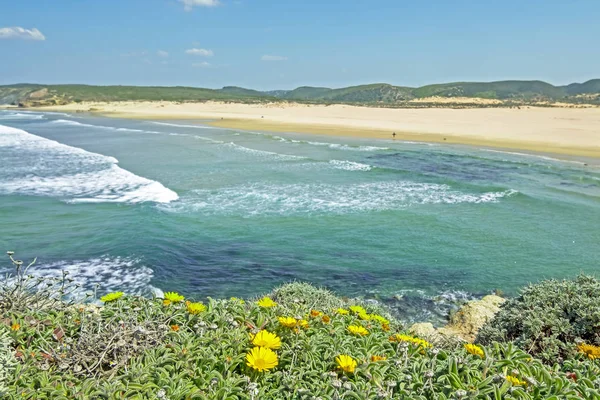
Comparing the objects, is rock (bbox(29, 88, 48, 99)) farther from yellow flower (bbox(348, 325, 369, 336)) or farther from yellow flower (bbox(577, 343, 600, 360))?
yellow flower (bbox(577, 343, 600, 360))

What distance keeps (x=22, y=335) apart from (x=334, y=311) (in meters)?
2.53

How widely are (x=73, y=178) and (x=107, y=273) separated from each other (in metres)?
12.6

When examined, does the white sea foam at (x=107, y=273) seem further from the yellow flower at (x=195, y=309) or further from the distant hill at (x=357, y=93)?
the distant hill at (x=357, y=93)

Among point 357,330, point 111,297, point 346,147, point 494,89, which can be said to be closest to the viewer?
point 357,330

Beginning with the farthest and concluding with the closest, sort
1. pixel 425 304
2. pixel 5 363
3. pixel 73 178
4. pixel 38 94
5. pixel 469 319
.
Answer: pixel 38 94 < pixel 73 178 < pixel 425 304 < pixel 469 319 < pixel 5 363

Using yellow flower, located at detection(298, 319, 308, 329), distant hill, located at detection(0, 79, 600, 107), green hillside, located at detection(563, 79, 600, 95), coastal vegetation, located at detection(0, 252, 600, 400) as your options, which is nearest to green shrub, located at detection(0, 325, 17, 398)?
coastal vegetation, located at detection(0, 252, 600, 400)

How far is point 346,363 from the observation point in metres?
2.98

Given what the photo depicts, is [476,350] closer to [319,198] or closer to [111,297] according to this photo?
[111,297]

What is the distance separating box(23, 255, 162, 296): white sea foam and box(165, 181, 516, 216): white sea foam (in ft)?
15.5

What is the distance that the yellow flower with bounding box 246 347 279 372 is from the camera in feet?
9.50

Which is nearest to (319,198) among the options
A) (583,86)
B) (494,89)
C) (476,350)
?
(476,350)

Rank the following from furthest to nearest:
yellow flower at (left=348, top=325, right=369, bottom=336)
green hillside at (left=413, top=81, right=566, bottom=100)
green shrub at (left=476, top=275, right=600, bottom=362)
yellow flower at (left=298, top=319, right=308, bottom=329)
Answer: green hillside at (left=413, top=81, right=566, bottom=100), green shrub at (left=476, top=275, right=600, bottom=362), yellow flower at (left=348, top=325, right=369, bottom=336), yellow flower at (left=298, top=319, right=308, bottom=329)

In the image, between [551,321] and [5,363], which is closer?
[5,363]

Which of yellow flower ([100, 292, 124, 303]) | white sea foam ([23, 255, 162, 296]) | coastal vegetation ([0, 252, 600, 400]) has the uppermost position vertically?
yellow flower ([100, 292, 124, 303])
